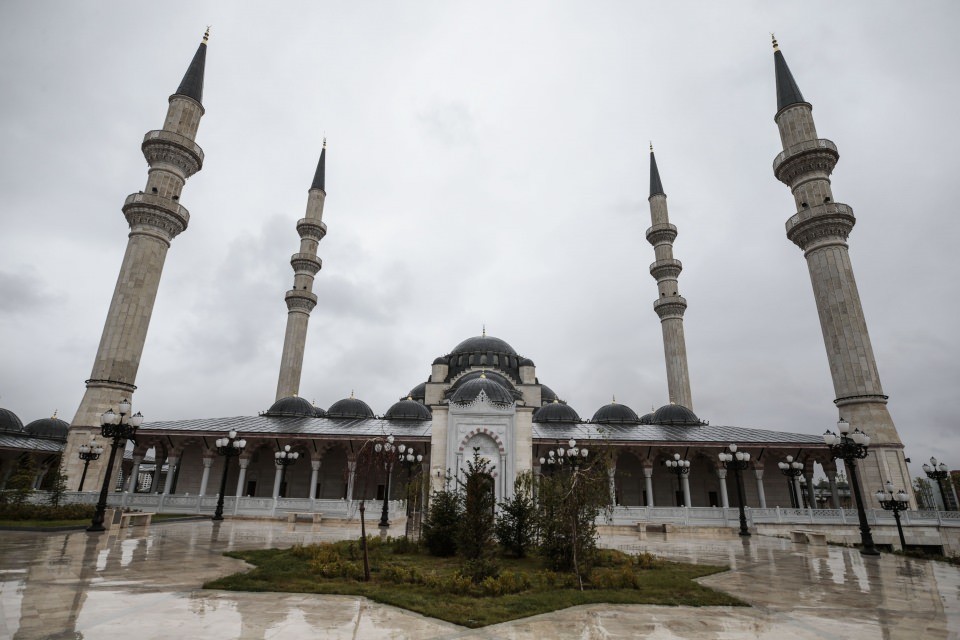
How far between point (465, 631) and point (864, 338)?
103 ft

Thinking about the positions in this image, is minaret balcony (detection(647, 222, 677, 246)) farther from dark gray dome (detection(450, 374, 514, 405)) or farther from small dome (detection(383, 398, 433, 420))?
small dome (detection(383, 398, 433, 420))

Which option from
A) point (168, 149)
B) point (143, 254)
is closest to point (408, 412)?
point (143, 254)

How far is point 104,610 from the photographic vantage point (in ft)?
18.5

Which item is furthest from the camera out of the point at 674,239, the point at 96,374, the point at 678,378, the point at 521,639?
the point at 674,239

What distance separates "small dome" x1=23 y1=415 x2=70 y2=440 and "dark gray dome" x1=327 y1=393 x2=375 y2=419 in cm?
2386

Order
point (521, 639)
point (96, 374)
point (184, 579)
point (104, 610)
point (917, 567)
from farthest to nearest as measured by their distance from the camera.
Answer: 1. point (96, 374)
2. point (917, 567)
3. point (184, 579)
4. point (104, 610)
5. point (521, 639)

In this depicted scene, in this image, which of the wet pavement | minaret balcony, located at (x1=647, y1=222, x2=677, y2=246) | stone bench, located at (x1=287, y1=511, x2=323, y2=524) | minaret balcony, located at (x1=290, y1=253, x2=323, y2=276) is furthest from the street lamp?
minaret balcony, located at (x1=290, y1=253, x2=323, y2=276)

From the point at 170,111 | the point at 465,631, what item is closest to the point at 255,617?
the point at 465,631

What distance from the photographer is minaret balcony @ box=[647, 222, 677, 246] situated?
44125 millimetres

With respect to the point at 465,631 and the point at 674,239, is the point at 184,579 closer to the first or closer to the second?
the point at 465,631

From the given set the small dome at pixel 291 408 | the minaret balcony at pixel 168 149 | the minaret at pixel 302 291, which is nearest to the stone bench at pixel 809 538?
the small dome at pixel 291 408

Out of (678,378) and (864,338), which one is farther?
(678,378)

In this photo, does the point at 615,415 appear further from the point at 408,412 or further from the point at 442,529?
the point at 442,529

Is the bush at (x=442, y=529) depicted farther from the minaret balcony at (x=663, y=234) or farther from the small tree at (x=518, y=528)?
the minaret balcony at (x=663, y=234)
